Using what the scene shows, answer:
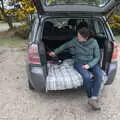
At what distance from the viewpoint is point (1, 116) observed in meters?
4.71

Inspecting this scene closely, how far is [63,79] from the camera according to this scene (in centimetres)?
501

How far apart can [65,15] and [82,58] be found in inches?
32.8

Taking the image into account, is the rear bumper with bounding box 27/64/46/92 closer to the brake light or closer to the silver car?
the silver car

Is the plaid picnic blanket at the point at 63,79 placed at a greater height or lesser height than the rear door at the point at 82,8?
lesser

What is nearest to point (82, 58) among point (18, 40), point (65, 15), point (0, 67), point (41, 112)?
point (65, 15)

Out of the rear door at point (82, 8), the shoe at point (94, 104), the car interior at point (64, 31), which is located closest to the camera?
the rear door at point (82, 8)

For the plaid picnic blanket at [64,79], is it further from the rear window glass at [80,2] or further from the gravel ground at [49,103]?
the rear window glass at [80,2]

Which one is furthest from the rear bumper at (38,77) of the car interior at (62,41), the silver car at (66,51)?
the car interior at (62,41)

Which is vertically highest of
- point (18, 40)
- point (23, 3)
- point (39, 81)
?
point (39, 81)

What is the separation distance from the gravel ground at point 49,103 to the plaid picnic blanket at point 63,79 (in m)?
0.38

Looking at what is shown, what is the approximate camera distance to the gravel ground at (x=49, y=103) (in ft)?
15.5

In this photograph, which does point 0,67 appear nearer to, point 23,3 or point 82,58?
point 82,58

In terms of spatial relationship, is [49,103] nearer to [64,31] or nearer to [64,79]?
[64,79]

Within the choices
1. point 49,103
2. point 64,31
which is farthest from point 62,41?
point 49,103
